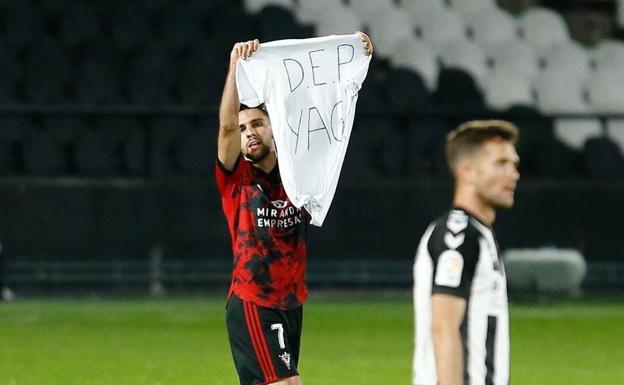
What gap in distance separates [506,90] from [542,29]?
2082 millimetres

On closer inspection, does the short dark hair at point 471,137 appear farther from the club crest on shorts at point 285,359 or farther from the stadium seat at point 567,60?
the stadium seat at point 567,60

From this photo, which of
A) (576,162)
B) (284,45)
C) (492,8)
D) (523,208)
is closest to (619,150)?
(576,162)

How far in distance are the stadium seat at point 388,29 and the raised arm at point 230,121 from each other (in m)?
14.2

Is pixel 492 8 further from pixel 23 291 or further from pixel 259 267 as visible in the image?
pixel 259 267

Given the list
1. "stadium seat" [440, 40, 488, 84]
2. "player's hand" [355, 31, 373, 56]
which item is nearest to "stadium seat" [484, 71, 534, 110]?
"stadium seat" [440, 40, 488, 84]

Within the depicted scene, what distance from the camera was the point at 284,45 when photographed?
764 centimetres

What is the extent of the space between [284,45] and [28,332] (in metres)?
7.56

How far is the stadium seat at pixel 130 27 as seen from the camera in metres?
19.4

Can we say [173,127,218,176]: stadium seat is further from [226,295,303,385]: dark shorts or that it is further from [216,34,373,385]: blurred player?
[226,295,303,385]: dark shorts

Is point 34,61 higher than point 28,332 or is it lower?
higher

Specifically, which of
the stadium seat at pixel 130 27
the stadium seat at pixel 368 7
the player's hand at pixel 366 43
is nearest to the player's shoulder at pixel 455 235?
the player's hand at pixel 366 43

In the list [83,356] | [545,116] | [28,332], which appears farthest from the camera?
[545,116]

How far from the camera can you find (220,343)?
13805 mm

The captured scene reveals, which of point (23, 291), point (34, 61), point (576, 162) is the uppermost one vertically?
point (34, 61)
